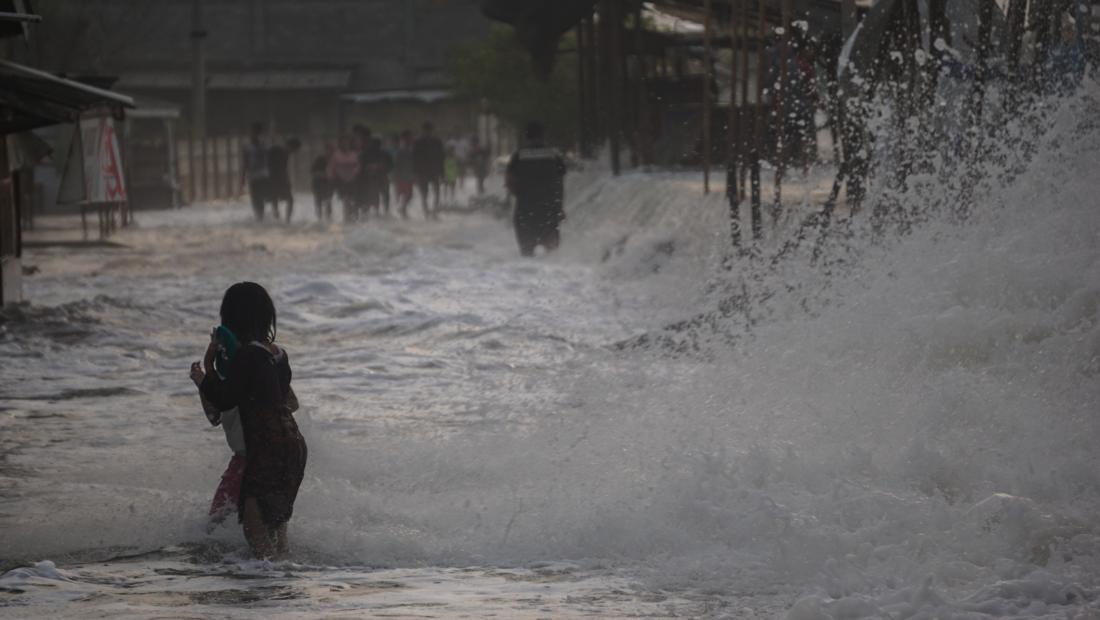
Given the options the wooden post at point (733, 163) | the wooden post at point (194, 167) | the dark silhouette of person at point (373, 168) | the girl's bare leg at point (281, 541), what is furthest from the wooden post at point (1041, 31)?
the wooden post at point (194, 167)

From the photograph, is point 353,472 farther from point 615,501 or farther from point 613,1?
point 613,1

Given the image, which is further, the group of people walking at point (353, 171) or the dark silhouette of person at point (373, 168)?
the dark silhouette of person at point (373, 168)

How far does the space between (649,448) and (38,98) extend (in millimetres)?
8322

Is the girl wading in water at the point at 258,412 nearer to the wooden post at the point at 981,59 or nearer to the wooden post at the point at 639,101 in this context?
the wooden post at the point at 981,59

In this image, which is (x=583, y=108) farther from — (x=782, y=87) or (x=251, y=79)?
(x=251, y=79)

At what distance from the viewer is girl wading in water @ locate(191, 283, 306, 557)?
6297 millimetres

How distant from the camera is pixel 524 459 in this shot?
824 centimetres

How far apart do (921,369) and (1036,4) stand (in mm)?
3639

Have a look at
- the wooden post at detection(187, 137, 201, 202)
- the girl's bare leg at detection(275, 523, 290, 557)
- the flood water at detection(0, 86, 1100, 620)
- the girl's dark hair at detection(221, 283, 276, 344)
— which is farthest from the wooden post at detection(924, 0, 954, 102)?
the wooden post at detection(187, 137, 201, 202)

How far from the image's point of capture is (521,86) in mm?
33719

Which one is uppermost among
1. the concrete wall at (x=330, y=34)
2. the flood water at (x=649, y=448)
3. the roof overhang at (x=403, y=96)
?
the concrete wall at (x=330, y=34)

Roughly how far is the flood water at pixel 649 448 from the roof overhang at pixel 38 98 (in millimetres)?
1679

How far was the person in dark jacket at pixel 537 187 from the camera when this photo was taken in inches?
826

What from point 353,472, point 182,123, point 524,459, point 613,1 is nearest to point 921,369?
point 524,459
